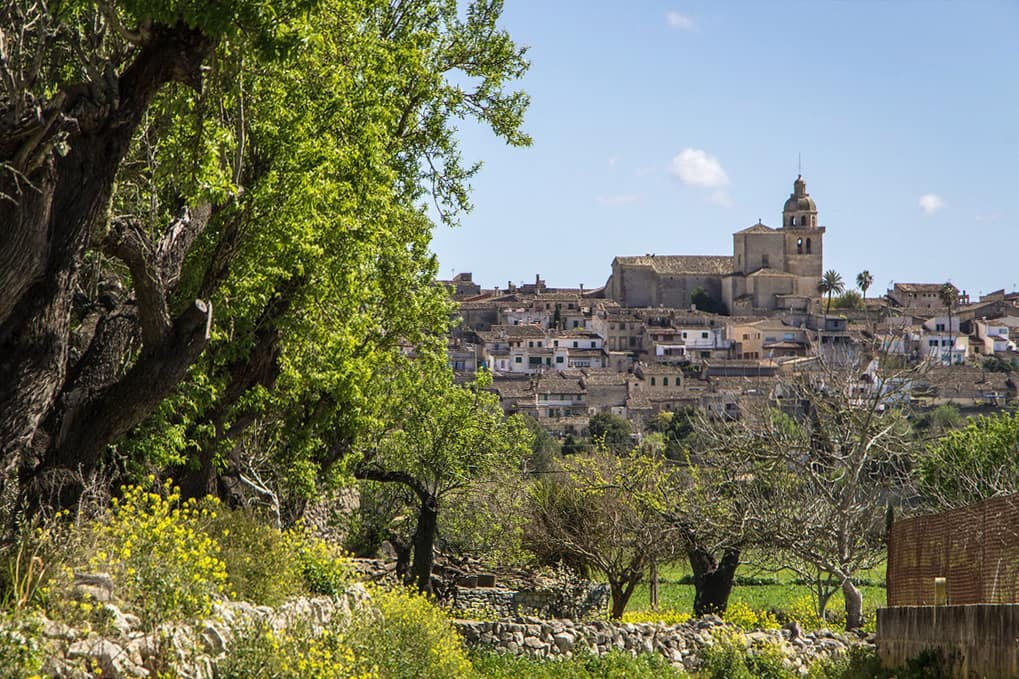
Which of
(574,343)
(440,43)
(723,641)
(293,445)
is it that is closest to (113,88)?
(293,445)

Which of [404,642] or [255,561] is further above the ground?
[255,561]

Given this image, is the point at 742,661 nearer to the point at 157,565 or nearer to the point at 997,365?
the point at 157,565

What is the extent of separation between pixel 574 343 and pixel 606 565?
155m

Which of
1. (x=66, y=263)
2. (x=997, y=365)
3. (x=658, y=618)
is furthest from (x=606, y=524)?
(x=997, y=365)

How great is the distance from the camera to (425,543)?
32.9 metres

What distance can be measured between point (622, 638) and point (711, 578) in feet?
26.4

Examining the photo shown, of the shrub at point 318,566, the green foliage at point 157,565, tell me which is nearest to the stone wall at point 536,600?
the shrub at point 318,566

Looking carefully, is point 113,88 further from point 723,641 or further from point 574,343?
point 574,343

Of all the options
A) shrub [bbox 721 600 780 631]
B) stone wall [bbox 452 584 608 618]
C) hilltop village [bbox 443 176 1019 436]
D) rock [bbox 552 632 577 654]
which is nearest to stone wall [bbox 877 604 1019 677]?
rock [bbox 552 632 577 654]

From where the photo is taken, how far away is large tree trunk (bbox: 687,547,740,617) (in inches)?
1271

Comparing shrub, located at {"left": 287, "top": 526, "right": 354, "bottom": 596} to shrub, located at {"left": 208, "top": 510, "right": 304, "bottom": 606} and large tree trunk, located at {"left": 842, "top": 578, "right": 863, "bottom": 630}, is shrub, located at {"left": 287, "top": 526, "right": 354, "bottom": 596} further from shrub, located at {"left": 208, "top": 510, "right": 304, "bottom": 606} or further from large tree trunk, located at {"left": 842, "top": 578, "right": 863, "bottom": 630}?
large tree trunk, located at {"left": 842, "top": 578, "right": 863, "bottom": 630}

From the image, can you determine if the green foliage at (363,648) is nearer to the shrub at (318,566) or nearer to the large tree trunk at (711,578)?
the shrub at (318,566)

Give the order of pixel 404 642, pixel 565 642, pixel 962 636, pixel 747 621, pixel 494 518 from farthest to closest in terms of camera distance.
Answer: pixel 494 518
pixel 747 621
pixel 565 642
pixel 404 642
pixel 962 636

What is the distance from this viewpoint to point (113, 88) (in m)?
11.4
